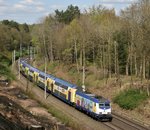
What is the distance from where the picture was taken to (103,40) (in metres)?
69.8

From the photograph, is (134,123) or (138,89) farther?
(138,89)

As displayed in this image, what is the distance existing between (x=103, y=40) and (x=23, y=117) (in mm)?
42766

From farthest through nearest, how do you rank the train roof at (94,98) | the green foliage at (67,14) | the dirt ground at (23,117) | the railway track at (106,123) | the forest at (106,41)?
1. the green foliage at (67,14)
2. the forest at (106,41)
3. the train roof at (94,98)
4. the railway track at (106,123)
5. the dirt ground at (23,117)

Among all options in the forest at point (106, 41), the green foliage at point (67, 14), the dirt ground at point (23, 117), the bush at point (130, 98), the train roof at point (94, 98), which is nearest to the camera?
the dirt ground at point (23, 117)

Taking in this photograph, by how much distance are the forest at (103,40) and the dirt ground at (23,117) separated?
1762 centimetres

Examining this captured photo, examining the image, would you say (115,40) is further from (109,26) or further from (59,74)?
(59,74)

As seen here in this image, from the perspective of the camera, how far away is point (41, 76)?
72688 millimetres

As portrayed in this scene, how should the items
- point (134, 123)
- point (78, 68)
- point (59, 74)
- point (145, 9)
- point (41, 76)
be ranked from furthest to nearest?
point (59, 74) < point (78, 68) < point (41, 76) < point (145, 9) < point (134, 123)

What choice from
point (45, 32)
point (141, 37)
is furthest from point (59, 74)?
point (141, 37)

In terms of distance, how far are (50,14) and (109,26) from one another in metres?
65.1

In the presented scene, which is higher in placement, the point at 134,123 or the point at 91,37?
the point at 91,37

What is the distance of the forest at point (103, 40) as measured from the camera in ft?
174

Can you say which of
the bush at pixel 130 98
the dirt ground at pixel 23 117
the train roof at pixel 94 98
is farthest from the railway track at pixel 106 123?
the dirt ground at pixel 23 117

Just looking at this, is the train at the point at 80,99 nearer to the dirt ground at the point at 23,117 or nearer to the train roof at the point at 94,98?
the train roof at the point at 94,98
